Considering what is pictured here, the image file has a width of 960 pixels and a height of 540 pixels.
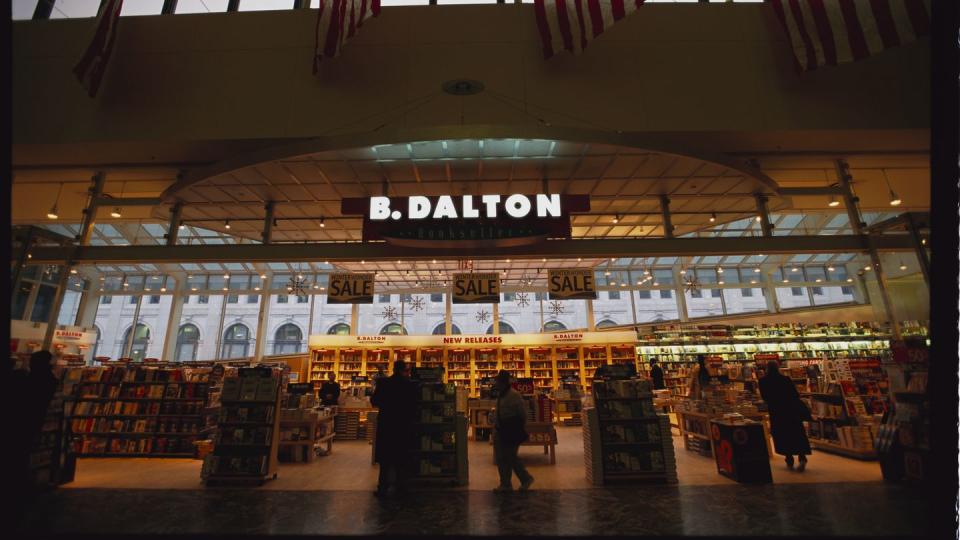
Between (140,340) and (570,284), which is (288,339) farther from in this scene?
(570,284)

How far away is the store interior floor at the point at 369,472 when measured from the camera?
5.95 m

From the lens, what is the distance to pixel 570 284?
10352 millimetres

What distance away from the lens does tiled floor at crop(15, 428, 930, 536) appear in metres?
4.23

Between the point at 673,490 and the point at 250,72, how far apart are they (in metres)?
11.0

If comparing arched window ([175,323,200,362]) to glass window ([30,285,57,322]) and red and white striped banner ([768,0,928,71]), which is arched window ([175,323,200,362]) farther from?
red and white striped banner ([768,0,928,71])

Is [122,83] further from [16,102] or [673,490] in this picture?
[673,490]

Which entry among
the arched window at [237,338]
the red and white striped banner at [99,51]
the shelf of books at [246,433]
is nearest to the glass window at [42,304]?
the arched window at [237,338]

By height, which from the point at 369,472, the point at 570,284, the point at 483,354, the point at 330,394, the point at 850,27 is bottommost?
the point at 369,472

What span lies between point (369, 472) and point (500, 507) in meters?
2.96

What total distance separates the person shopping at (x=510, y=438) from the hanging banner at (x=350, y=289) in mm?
6057

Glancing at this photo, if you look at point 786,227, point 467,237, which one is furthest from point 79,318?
point 786,227

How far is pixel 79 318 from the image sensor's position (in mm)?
18656

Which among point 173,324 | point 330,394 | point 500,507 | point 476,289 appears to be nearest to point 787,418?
point 500,507

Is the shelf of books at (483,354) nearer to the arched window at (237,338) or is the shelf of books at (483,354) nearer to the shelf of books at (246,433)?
the shelf of books at (246,433)
